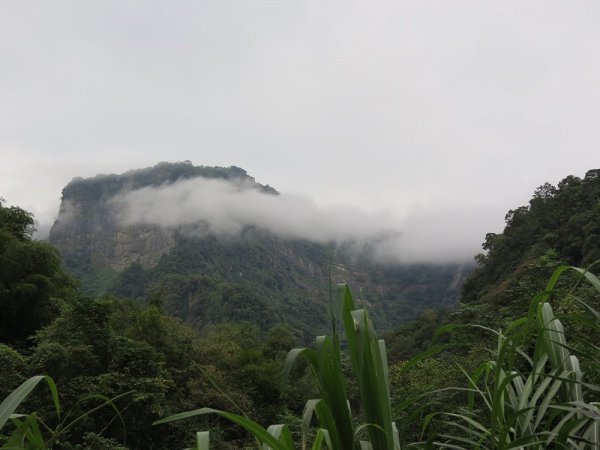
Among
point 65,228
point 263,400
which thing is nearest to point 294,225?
point 65,228

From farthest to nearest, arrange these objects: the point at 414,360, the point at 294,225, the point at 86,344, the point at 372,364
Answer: the point at 294,225
the point at 86,344
the point at 414,360
the point at 372,364

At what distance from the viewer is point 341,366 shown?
0.70m

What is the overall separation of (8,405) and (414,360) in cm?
54

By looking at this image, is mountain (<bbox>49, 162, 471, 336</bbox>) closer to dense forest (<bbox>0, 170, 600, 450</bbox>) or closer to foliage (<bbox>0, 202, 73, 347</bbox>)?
dense forest (<bbox>0, 170, 600, 450</bbox>)

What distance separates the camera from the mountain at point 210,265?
47.9 m

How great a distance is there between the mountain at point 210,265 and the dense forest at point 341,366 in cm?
2394

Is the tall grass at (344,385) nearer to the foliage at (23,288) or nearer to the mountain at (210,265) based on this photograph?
the foliage at (23,288)

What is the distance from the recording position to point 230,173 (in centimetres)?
13000

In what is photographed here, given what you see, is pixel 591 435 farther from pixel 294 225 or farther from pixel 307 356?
pixel 294 225

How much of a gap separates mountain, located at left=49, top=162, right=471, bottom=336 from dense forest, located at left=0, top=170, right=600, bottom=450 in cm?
2394

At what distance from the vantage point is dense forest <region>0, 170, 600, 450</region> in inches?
24.9

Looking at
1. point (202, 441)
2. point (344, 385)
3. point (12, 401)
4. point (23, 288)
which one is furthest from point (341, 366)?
point (23, 288)

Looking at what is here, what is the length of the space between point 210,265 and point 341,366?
69.2 metres

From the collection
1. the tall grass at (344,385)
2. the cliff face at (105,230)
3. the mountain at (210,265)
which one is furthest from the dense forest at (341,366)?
the cliff face at (105,230)
